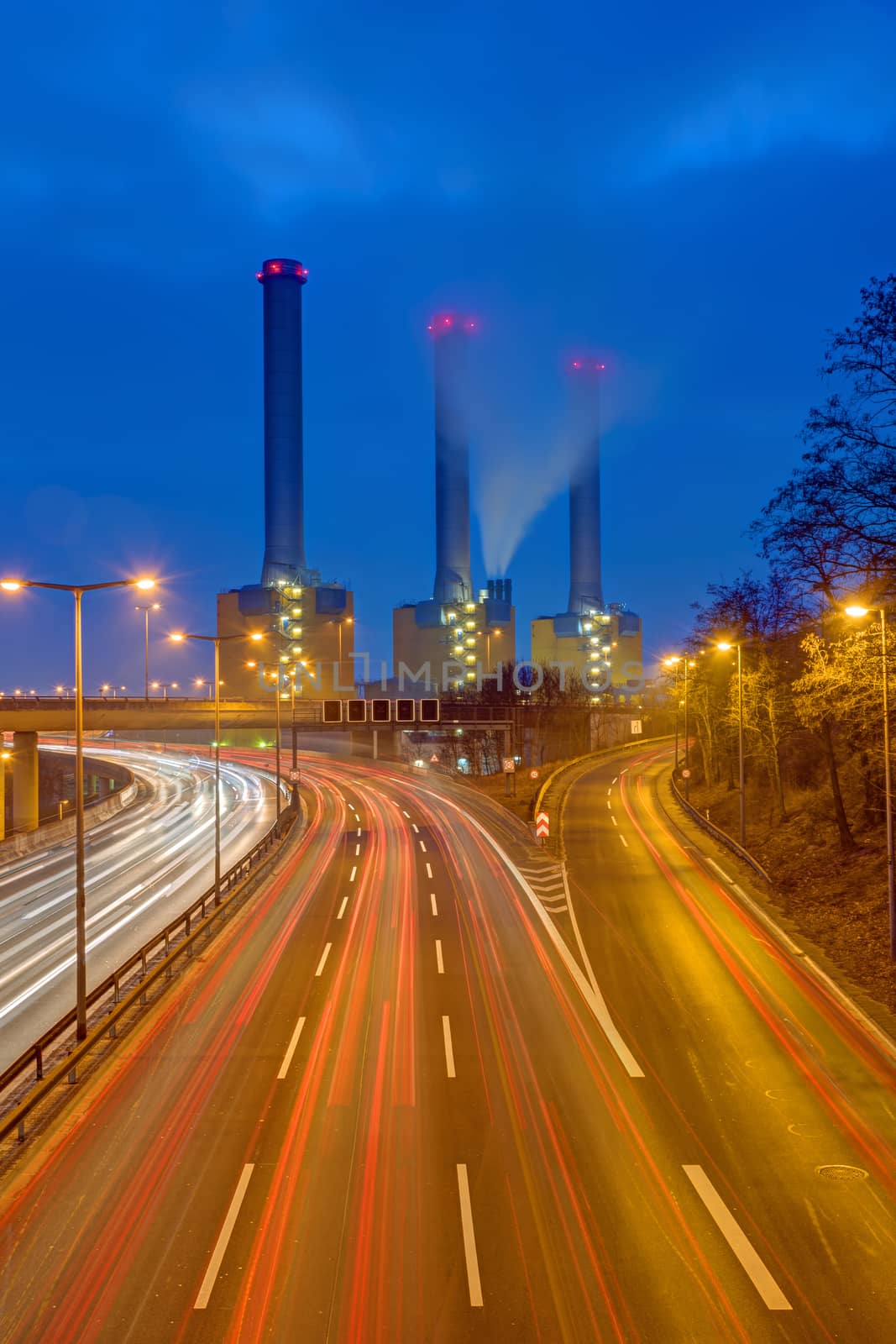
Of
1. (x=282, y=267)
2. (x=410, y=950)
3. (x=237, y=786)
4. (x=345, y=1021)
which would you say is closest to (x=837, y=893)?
(x=410, y=950)

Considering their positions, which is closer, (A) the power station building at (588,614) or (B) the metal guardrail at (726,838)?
(B) the metal guardrail at (726,838)

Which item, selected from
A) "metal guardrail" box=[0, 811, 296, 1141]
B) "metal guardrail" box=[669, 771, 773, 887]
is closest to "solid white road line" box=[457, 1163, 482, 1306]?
"metal guardrail" box=[0, 811, 296, 1141]

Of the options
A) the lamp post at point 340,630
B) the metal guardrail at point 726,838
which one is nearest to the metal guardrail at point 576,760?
the metal guardrail at point 726,838

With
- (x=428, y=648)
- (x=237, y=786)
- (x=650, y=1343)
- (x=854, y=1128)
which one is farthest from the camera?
(x=428, y=648)

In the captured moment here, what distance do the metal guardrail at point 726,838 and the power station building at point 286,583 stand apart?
6724 centimetres

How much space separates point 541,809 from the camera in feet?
175

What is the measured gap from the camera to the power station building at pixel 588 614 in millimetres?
141875

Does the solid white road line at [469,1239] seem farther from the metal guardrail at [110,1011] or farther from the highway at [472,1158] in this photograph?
the metal guardrail at [110,1011]

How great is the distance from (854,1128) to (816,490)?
12.0 metres

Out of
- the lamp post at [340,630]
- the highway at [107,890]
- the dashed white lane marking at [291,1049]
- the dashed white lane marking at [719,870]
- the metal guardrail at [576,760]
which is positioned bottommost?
the highway at [107,890]

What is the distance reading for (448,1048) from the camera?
740 inches

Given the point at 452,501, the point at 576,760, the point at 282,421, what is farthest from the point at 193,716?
the point at 452,501

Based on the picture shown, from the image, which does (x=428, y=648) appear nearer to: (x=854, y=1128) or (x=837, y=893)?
(x=837, y=893)

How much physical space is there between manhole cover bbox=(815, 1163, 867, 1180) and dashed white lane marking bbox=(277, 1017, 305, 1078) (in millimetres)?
8907
